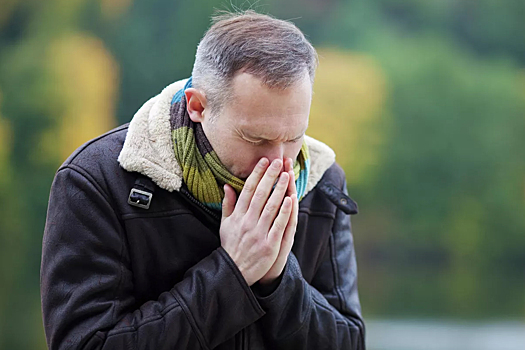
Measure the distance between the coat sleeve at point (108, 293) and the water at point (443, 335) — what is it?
3900 millimetres

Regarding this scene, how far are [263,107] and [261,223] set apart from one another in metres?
0.24

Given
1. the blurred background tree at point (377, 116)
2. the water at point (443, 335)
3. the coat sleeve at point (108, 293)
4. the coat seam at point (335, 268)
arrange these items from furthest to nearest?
the blurred background tree at point (377, 116) < the water at point (443, 335) < the coat seam at point (335, 268) < the coat sleeve at point (108, 293)

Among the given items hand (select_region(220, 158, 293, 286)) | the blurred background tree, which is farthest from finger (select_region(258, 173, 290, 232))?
the blurred background tree

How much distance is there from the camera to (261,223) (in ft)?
4.72

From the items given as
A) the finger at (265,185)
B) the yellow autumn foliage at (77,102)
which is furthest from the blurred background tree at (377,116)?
the finger at (265,185)

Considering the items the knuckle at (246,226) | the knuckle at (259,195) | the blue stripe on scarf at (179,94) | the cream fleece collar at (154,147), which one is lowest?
the knuckle at (246,226)

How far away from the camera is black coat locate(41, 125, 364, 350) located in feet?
4.55

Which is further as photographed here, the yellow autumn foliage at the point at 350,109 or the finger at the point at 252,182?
the yellow autumn foliage at the point at 350,109

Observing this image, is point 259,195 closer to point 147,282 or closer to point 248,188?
point 248,188

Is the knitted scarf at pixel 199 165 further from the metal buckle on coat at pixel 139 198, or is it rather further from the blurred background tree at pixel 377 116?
the blurred background tree at pixel 377 116

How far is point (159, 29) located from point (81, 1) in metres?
0.65

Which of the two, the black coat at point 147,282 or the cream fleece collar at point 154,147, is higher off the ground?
the cream fleece collar at point 154,147

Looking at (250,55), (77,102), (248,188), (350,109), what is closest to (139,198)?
(248,188)

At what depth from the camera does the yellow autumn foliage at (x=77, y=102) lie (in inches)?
204
